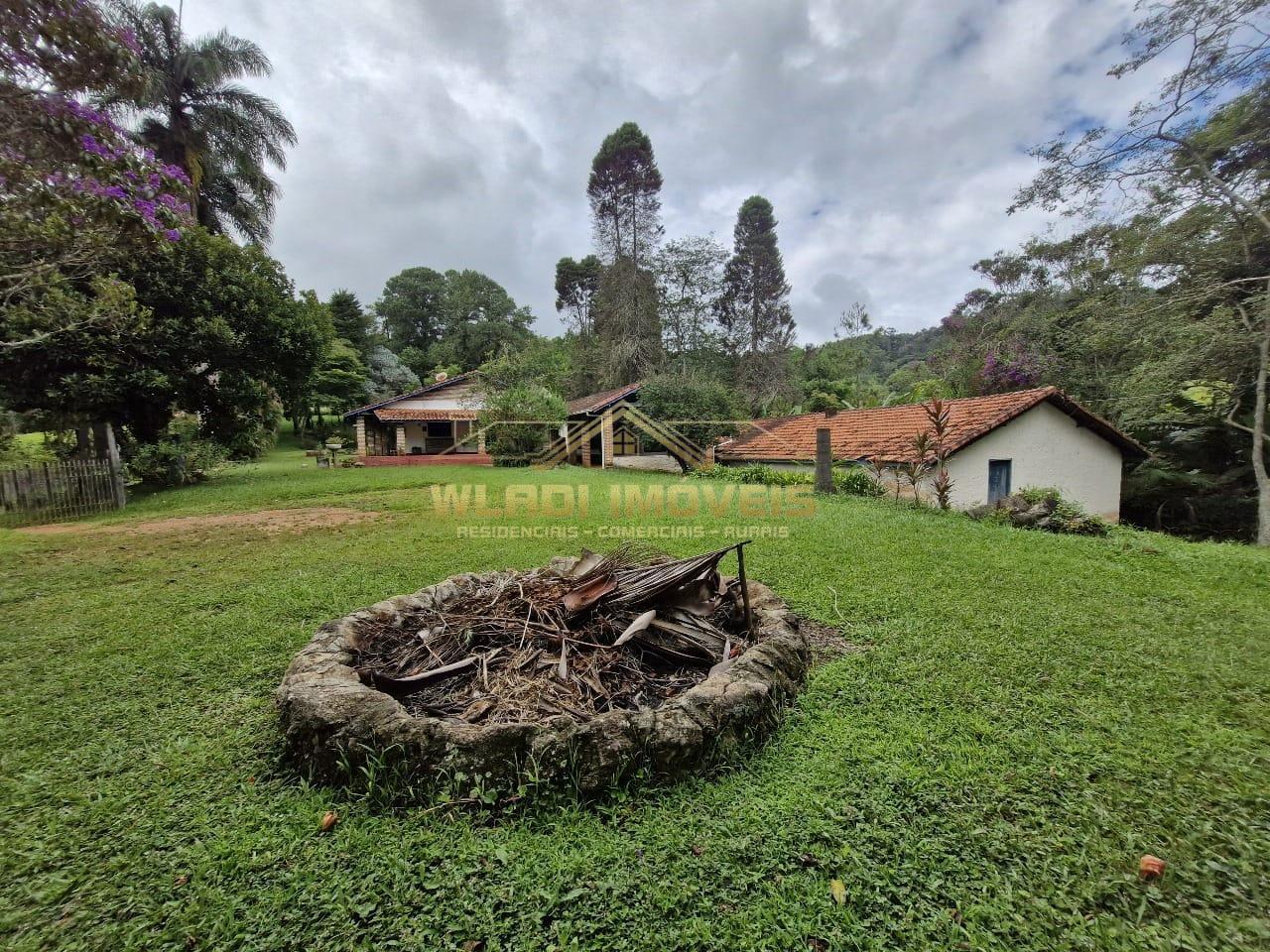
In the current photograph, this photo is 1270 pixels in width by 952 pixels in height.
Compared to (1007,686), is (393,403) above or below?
above

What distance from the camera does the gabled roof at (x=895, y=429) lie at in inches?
450

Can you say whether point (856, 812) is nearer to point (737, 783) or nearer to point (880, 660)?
point (737, 783)

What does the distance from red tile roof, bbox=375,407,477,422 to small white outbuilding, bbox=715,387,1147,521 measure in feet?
53.0

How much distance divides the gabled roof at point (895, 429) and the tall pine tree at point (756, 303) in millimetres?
12927

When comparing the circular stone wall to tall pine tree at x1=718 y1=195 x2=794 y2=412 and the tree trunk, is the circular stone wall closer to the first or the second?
the tree trunk

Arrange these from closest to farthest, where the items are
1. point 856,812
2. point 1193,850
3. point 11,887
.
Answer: point 11,887 → point 1193,850 → point 856,812

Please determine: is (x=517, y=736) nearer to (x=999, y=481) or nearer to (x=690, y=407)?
(x=999, y=481)

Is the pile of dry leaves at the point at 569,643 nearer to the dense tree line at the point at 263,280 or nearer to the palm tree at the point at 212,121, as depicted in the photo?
the dense tree line at the point at 263,280

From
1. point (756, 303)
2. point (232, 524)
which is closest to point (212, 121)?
point (232, 524)

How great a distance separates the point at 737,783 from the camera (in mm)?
2154

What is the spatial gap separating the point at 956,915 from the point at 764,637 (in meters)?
1.51

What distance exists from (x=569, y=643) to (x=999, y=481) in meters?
13.3

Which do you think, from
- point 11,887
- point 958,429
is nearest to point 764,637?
point 11,887

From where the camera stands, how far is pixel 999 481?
1193cm
